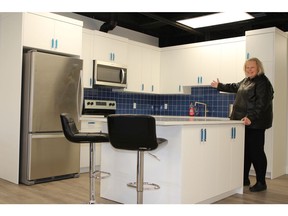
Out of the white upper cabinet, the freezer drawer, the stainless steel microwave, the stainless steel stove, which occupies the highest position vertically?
the white upper cabinet

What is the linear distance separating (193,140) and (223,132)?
532 mm

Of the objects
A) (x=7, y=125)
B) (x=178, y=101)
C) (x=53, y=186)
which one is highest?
(x=178, y=101)

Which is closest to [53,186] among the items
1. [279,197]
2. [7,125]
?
[7,125]

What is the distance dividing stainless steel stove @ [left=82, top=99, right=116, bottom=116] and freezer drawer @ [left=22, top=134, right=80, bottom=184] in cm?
82

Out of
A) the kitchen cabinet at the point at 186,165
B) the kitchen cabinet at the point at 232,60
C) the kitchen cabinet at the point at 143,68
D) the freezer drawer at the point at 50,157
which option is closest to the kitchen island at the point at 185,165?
the kitchen cabinet at the point at 186,165

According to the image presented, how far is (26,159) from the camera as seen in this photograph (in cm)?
386

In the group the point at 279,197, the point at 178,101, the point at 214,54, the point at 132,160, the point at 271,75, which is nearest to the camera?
the point at 132,160

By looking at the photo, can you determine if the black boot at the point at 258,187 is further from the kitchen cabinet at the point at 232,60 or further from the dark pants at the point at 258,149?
the kitchen cabinet at the point at 232,60

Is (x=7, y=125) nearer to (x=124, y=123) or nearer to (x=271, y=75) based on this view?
(x=124, y=123)

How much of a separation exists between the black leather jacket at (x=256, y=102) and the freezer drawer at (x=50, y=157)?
215cm

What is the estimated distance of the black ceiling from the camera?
4988 mm

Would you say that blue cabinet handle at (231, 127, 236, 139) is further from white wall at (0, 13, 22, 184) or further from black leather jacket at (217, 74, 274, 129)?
white wall at (0, 13, 22, 184)

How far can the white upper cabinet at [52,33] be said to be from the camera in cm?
389

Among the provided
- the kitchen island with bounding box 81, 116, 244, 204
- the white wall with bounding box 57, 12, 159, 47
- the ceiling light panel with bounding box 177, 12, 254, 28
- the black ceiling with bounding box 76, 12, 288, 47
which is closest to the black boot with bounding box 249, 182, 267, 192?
the kitchen island with bounding box 81, 116, 244, 204
